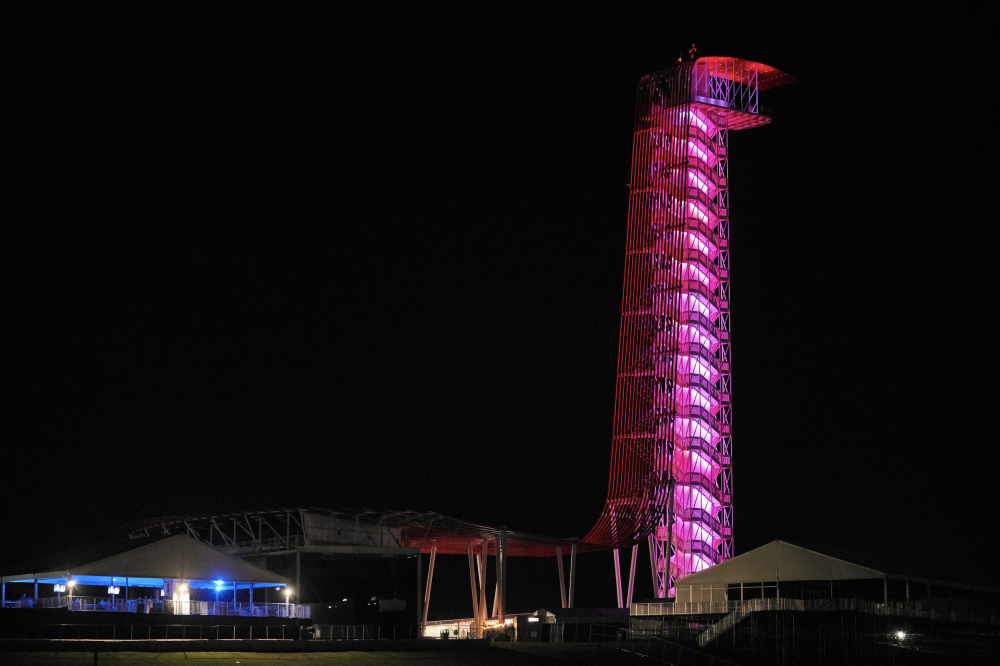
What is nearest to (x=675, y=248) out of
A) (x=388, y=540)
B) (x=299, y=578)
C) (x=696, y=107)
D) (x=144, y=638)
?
(x=696, y=107)

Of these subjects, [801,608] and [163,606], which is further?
[801,608]

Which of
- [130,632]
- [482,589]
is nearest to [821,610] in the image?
[482,589]

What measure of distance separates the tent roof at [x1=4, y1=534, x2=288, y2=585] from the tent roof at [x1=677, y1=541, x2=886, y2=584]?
17.5m

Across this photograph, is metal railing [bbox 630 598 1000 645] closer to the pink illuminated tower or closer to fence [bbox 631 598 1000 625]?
fence [bbox 631 598 1000 625]

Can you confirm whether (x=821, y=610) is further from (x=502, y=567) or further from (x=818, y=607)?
(x=502, y=567)

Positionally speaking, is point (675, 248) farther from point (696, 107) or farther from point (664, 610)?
point (664, 610)

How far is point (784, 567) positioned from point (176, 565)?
22199mm

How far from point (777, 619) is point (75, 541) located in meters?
32.7

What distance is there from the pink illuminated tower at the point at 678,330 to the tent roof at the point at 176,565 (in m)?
19.5

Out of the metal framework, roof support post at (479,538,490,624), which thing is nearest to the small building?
the metal framework

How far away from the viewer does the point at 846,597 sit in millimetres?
51969

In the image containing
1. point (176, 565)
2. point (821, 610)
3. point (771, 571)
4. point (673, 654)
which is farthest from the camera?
point (771, 571)

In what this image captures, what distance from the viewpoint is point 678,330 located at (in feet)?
225

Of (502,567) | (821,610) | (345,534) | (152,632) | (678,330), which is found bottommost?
(152,632)
